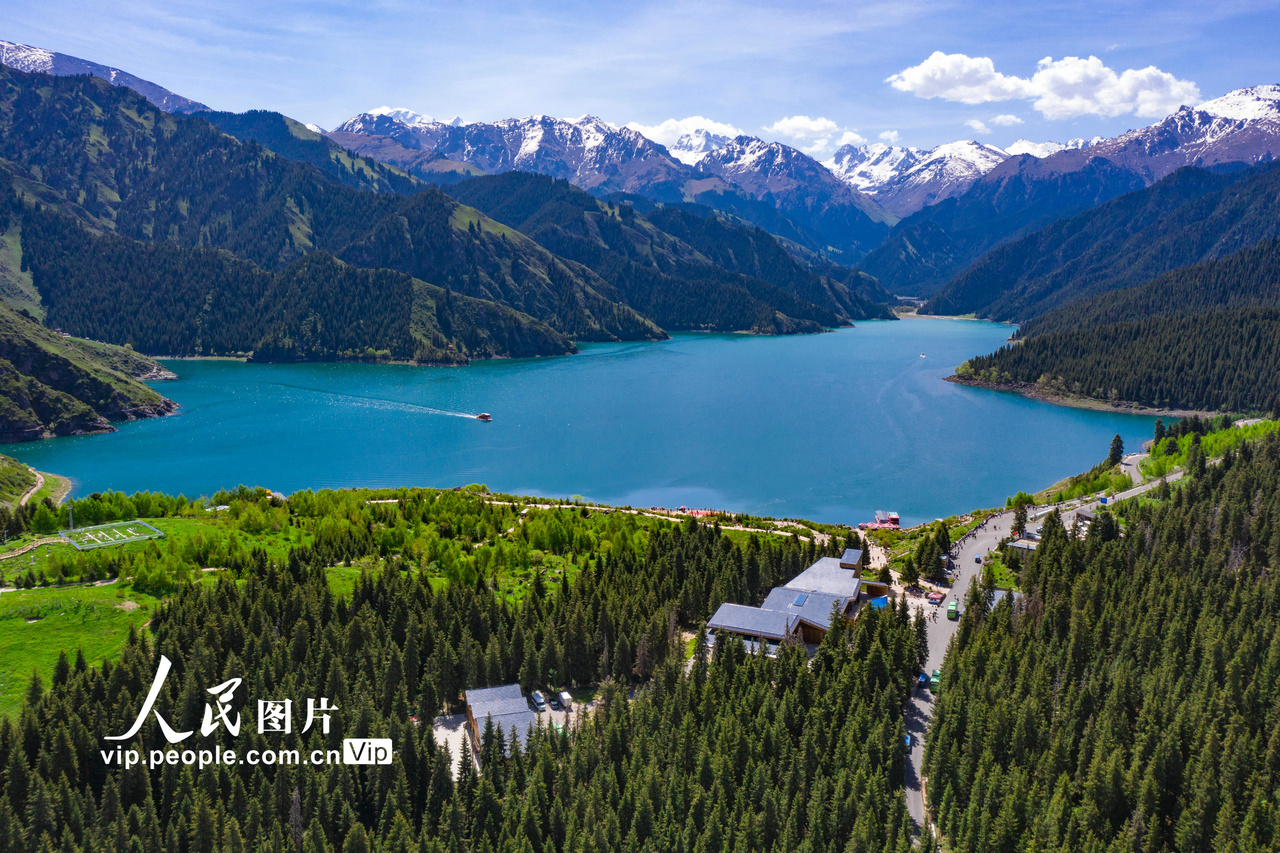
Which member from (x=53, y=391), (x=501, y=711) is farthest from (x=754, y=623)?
(x=53, y=391)

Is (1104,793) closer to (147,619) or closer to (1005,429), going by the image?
(147,619)

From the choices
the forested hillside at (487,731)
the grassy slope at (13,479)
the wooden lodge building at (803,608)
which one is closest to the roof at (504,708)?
the forested hillside at (487,731)

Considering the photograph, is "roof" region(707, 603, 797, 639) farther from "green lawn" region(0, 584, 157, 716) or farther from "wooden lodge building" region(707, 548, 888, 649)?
"green lawn" region(0, 584, 157, 716)

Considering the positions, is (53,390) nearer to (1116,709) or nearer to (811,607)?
(811,607)

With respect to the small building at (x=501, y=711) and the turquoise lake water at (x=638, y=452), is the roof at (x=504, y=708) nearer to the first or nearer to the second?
the small building at (x=501, y=711)

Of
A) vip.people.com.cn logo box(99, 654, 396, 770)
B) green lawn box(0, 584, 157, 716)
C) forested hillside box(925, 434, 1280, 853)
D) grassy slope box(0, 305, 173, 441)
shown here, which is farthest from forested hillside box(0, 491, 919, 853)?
grassy slope box(0, 305, 173, 441)

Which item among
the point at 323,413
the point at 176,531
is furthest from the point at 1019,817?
the point at 323,413

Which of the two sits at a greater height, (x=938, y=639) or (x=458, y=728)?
(x=938, y=639)
